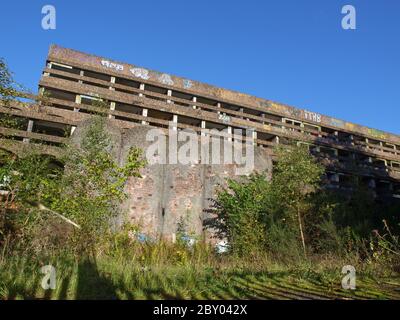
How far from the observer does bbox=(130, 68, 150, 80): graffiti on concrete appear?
118ft

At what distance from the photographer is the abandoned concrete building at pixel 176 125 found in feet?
51.6

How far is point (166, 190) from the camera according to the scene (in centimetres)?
1588

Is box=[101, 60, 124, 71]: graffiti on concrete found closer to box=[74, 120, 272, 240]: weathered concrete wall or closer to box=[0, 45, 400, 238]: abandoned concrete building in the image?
box=[0, 45, 400, 238]: abandoned concrete building

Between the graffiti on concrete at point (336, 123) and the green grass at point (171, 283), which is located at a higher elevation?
the graffiti on concrete at point (336, 123)

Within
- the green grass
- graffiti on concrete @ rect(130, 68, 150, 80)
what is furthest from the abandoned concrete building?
the green grass

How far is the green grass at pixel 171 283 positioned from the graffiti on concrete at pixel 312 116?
1550 inches

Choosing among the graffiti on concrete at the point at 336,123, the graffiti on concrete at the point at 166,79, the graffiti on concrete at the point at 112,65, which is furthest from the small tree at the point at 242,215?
the graffiti on concrete at the point at 336,123

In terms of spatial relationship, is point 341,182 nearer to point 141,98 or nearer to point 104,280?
point 141,98

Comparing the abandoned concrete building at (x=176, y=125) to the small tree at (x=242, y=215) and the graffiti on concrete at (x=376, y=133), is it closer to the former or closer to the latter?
the graffiti on concrete at (x=376, y=133)

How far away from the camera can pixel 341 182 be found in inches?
1592

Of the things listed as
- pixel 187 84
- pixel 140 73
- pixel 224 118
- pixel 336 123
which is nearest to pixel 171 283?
pixel 224 118

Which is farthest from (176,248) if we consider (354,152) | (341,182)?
(354,152)

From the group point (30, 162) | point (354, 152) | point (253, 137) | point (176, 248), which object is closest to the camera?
point (30, 162)
